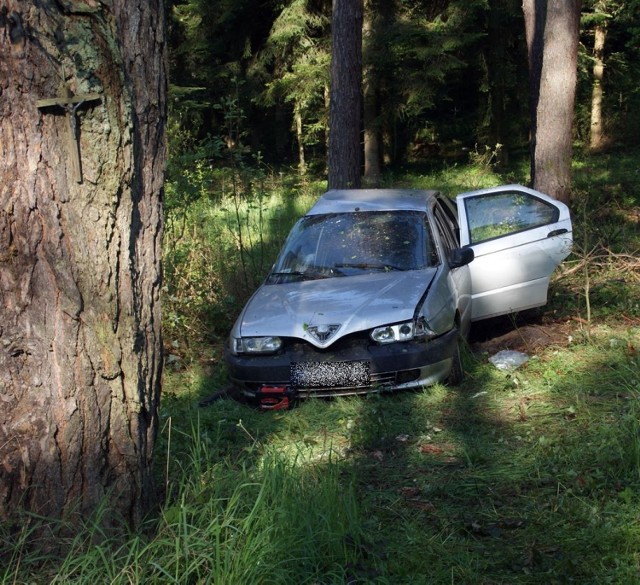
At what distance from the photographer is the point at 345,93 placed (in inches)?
529

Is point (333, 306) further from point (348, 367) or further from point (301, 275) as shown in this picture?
point (301, 275)

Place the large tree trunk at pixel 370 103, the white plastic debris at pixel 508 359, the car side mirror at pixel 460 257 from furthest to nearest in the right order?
the large tree trunk at pixel 370 103, the car side mirror at pixel 460 257, the white plastic debris at pixel 508 359

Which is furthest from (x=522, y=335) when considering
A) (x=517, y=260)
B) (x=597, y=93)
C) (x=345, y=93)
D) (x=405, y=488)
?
(x=597, y=93)

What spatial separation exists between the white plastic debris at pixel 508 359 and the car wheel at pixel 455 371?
20.0 inches

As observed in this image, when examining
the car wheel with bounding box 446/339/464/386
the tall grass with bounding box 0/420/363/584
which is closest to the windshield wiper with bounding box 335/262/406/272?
the car wheel with bounding box 446/339/464/386

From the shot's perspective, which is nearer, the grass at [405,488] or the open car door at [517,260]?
the grass at [405,488]

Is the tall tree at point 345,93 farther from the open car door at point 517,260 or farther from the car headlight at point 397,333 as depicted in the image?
the car headlight at point 397,333

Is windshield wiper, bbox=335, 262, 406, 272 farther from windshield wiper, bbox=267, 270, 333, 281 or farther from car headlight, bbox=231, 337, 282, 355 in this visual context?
car headlight, bbox=231, 337, 282, 355

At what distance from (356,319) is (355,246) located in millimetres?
1503

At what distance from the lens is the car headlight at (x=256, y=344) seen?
7.02 metres

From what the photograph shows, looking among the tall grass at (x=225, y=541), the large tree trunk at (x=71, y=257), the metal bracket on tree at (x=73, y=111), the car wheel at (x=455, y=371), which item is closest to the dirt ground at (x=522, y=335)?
the car wheel at (x=455, y=371)

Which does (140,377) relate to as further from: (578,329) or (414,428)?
(578,329)

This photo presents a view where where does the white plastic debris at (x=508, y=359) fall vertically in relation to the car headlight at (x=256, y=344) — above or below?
below

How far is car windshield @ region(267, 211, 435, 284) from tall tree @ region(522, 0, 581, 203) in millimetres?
5210
